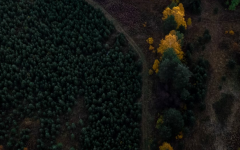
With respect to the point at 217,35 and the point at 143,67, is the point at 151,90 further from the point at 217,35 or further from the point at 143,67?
the point at 217,35

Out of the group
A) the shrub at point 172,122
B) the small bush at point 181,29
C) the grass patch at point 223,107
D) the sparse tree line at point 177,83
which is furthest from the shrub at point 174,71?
the small bush at point 181,29

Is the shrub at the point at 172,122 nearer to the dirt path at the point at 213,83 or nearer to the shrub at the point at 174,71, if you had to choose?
the dirt path at the point at 213,83

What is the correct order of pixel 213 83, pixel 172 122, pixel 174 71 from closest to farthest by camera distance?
pixel 172 122
pixel 174 71
pixel 213 83

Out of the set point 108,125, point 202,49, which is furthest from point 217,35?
point 108,125

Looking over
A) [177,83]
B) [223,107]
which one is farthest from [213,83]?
[177,83]

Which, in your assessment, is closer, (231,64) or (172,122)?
(172,122)

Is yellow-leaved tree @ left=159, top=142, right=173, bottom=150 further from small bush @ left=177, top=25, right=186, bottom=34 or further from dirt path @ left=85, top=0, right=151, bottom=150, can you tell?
small bush @ left=177, top=25, right=186, bottom=34

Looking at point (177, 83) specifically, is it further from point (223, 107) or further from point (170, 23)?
point (170, 23)

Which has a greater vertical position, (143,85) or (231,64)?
(231,64)
